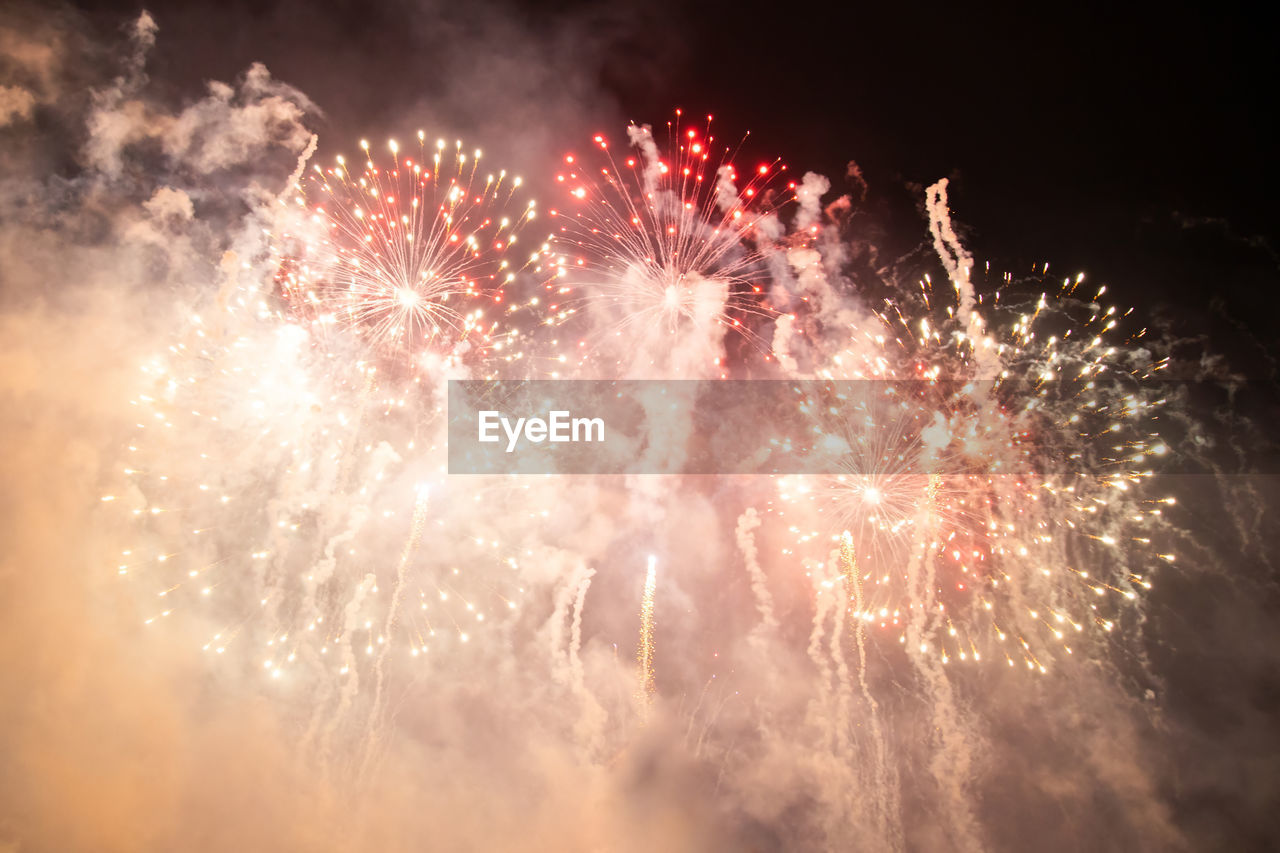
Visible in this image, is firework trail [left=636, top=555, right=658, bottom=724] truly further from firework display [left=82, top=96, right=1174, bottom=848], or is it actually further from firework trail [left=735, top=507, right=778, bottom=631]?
firework trail [left=735, top=507, right=778, bottom=631]

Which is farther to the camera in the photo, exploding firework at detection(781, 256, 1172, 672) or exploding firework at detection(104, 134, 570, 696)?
exploding firework at detection(781, 256, 1172, 672)

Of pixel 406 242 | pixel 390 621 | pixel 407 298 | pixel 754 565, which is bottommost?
pixel 390 621

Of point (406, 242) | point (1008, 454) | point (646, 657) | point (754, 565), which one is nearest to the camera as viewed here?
point (406, 242)

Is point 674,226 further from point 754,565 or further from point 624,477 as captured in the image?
point 754,565

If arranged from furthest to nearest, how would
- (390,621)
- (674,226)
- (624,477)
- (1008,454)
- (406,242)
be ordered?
(624,477) < (390,621) < (1008,454) < (674,226) < (406,242)

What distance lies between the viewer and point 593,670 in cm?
1313

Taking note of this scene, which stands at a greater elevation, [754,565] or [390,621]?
[754,565]

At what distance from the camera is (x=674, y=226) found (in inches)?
430

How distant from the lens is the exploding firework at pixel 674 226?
10891mm

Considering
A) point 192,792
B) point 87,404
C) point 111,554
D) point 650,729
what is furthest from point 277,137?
point 650,729

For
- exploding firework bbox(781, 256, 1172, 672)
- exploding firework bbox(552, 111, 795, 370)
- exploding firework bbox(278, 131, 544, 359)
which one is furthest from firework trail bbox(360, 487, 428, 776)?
exploding firework bbox(781, 256, 1172, 672)

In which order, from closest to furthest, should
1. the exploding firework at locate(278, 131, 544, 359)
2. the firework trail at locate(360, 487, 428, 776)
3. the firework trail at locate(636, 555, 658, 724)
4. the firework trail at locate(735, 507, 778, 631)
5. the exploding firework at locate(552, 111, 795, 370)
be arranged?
the exploding firework at locate(278, 131, 544, 359) → the exploding firework at locate(552, 111, 795, 370) → the firework trail at locate(360, 487, 428, 776) → the firework trail at locate(735, 507, 778, 631) → the firework trail at locate(636, 555, 658, 724)

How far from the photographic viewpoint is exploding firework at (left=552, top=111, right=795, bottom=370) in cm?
1089

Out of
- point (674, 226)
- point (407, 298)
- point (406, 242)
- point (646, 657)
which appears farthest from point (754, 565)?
point (406, 242)
